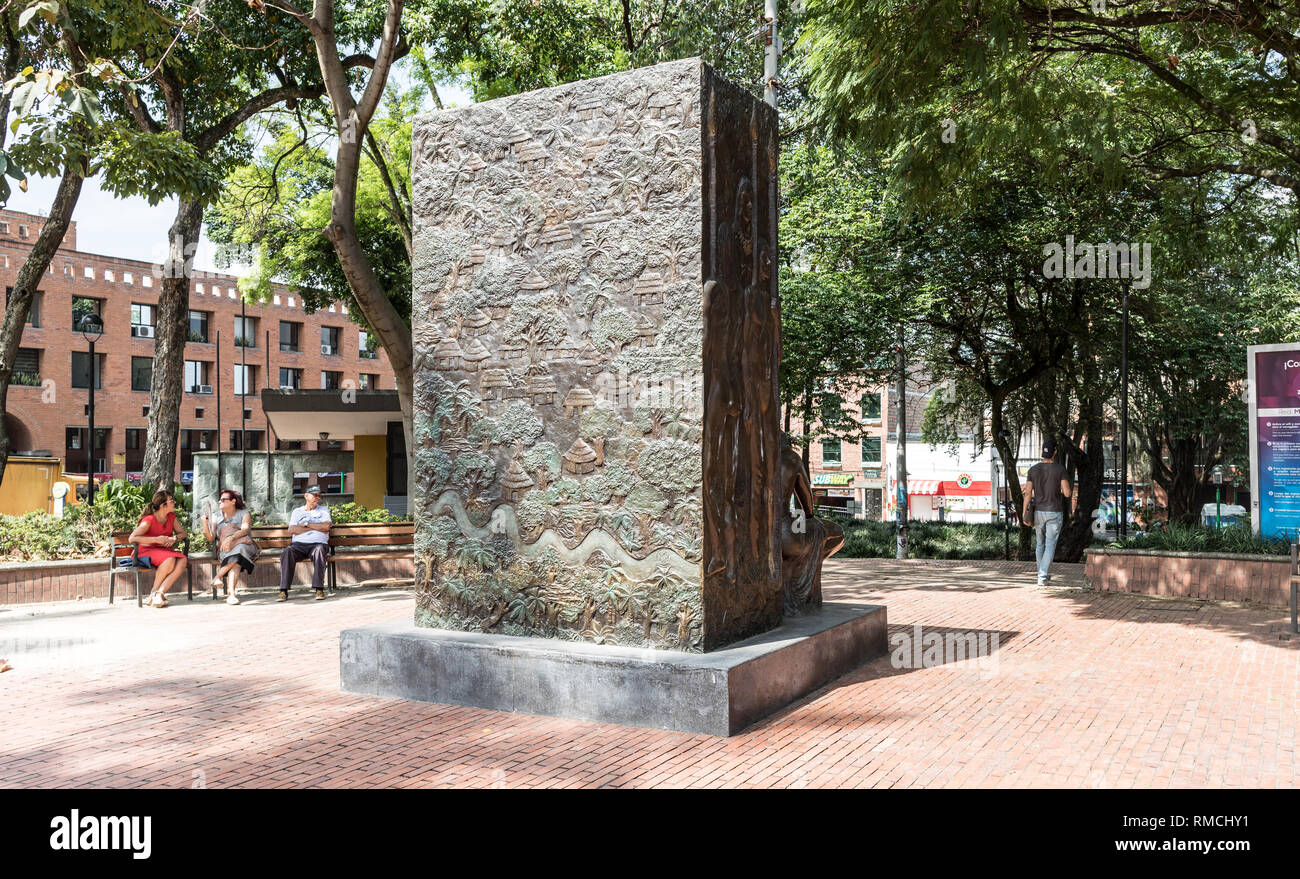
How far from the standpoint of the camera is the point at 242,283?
27203 mm

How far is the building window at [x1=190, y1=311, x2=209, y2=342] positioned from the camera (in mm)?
51312

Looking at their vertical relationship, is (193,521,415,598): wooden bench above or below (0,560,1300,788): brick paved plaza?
above

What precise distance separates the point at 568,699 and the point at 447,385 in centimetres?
263

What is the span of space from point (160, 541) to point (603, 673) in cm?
838

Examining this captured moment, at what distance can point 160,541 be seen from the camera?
12.7 metres

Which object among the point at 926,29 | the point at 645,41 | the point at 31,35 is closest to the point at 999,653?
the point at 926,29

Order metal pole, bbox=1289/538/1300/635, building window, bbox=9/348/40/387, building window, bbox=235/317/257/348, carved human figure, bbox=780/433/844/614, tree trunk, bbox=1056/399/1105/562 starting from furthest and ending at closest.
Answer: building window, bbox=235/317/257/348, building window, bbox=9/348/40/387, tree trunk, bbox=1056/399/1105/562, metal pole, bbox=1289/538/1300/635, carved human figure, bbox=780/433/844/614

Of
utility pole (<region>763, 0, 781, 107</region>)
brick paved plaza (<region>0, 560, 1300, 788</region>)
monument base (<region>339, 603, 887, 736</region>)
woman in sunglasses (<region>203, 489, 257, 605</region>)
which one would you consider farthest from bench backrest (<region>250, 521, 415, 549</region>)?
utility pole (<region>763, 0, 781, 107</region>)

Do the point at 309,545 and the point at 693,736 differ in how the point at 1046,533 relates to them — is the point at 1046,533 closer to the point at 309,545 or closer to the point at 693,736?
the point at 693,736

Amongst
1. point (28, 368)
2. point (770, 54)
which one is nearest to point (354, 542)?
point (770, 54)

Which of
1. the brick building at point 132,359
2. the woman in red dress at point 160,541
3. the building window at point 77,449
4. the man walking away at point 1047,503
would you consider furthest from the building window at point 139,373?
the man walking away at point 1047,503

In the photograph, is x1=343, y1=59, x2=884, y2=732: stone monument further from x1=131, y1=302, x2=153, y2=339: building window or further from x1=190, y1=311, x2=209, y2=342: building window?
x1=190, y1=311, x2=209, y2=342: building window

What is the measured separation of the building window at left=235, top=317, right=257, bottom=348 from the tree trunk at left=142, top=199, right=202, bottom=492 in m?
37.4

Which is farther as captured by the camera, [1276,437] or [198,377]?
[198,377]
